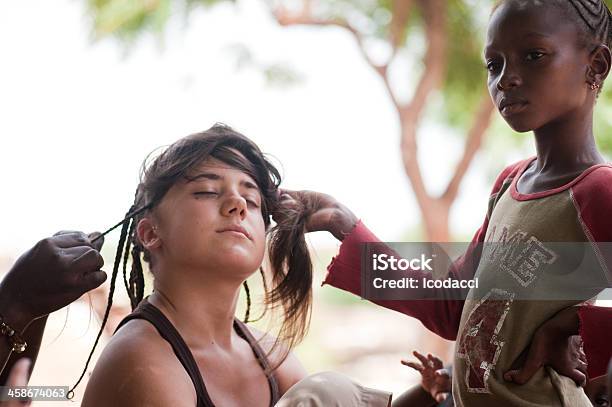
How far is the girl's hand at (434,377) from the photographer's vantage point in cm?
113

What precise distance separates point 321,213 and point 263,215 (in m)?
0.08

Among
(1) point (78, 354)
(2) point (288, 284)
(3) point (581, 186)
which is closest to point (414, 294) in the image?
(2) point (288, 284)

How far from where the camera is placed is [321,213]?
3.70 ft

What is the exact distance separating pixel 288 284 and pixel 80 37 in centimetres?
359

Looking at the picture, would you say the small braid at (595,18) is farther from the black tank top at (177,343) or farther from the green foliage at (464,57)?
the green foliage at (464,57)

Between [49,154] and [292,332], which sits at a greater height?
[49,154]

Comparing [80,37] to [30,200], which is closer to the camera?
[30,200]

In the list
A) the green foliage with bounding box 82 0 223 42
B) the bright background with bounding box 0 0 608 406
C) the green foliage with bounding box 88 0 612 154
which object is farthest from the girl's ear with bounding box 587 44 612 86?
the green foliage with bounding box 82 0 223 42

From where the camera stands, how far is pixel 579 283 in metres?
0.90

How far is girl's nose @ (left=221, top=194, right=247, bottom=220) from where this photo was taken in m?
1.04

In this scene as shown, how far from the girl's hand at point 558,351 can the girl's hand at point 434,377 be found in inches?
8.9

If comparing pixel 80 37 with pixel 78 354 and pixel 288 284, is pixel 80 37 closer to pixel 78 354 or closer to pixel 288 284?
pixel 78 354

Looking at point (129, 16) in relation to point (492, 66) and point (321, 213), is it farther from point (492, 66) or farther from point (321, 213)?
point (492, 66)

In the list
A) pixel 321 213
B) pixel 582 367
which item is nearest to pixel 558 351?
pixel 582 367
